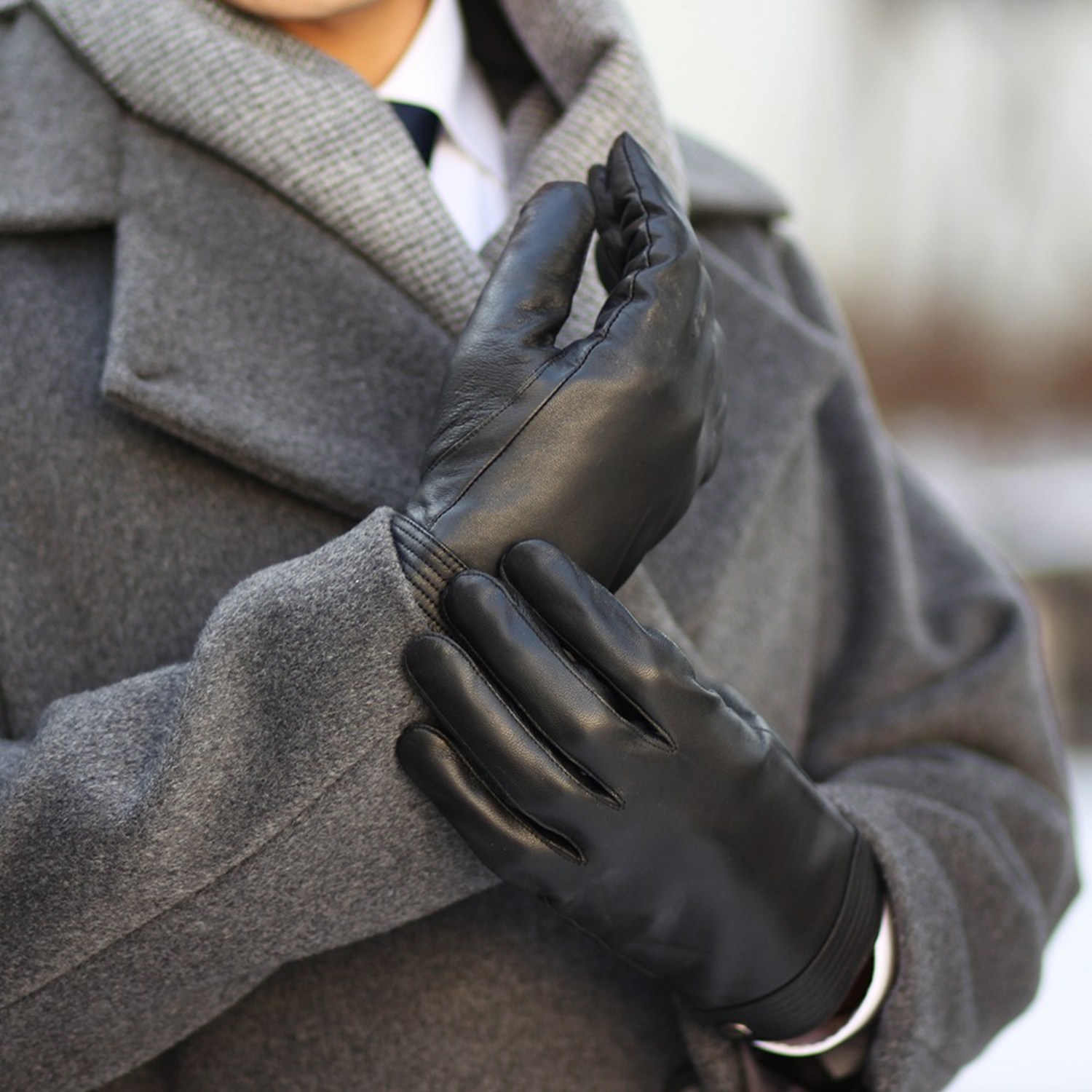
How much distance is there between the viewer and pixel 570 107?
929 millimetres

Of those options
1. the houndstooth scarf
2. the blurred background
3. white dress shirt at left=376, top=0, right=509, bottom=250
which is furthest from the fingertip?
the blurred background

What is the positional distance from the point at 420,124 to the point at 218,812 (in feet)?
1.89

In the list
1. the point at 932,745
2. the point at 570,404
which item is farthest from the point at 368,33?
the point at 932,745

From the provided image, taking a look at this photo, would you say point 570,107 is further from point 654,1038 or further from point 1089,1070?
point 1089,1070

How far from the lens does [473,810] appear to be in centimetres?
63

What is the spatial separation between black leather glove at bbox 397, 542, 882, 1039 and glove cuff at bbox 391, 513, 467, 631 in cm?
1

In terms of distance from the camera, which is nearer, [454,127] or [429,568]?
[429,568]

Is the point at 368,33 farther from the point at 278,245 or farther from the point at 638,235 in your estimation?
the point at 638,235

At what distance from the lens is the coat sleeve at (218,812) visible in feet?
2.05

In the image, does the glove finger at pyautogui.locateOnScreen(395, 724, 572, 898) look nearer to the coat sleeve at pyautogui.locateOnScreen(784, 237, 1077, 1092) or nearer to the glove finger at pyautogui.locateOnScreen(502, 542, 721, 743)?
the glove finger at pyautogui.locateOnScreen(502, 542, 721, 743)

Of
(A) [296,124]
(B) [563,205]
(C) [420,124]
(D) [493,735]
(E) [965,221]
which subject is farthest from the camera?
(E) [965,221]

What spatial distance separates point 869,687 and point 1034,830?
0.57ft

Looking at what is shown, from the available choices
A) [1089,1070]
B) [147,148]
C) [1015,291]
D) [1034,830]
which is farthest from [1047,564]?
[147,148]

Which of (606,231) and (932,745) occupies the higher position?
(606,231)
